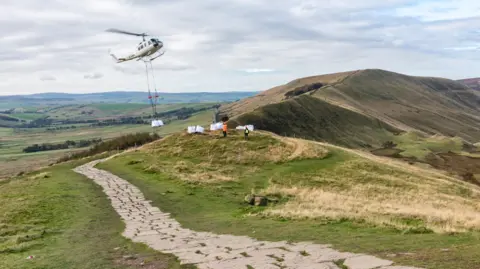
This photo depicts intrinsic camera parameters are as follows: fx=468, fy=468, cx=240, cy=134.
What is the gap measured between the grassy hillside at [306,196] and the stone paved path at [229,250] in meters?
0.76

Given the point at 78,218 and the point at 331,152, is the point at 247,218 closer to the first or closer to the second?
the point at 78,218

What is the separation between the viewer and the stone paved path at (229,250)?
11102 mm

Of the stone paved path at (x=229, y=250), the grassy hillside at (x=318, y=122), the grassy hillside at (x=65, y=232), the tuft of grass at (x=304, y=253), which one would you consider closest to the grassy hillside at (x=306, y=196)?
the stone paved path at (x=229, y=250)

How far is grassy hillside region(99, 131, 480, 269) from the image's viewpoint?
14.1 meters

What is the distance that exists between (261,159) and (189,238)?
25215 mm

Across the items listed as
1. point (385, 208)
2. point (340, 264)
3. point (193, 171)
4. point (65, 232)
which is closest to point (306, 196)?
point (385, 208)

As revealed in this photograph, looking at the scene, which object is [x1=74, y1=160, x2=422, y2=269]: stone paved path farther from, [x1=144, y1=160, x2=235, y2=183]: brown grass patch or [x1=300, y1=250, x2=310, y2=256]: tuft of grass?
[x1=144, y1=160, x2=235, y2=183]: brown grass patch

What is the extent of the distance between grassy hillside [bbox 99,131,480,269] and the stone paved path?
2.51ft

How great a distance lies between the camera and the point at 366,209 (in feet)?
71.5

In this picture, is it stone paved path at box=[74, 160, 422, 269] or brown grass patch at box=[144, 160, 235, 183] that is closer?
stone paved path at box=[74, 160, 422, 269]

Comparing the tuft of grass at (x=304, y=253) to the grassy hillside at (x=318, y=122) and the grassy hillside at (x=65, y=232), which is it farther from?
the grassy hillside at (x=318, y=122)

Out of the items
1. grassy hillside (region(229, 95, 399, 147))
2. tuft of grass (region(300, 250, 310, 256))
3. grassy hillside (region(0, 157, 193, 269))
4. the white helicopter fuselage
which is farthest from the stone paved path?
grassy hillside (region(229, 95, 399, 147))

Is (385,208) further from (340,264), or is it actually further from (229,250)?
(340,264)

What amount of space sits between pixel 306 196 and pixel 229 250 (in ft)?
46.4
